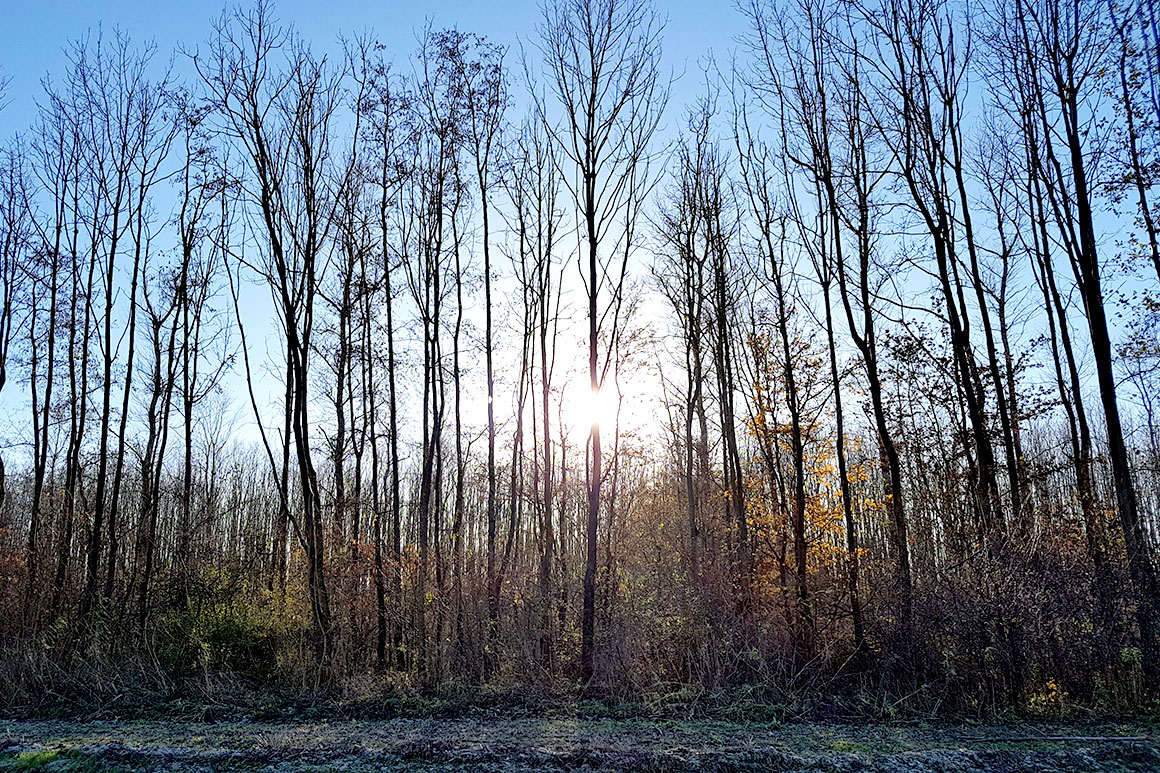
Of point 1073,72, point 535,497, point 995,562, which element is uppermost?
point 1073,72

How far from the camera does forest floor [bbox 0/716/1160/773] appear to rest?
5.78 metres

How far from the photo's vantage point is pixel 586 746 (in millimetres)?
6223

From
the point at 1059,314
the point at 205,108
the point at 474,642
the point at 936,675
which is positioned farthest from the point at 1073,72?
the point at 205,108

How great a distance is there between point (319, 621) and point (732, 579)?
5955 millimetres

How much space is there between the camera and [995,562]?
8.12 metres

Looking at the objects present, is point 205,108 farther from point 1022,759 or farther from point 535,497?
point 1022,759

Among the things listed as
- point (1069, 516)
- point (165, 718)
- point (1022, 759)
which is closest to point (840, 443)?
point (1069, 516)

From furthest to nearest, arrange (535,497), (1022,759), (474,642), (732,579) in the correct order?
(535,497)
(732,579)
(474,642)
(1022,759)

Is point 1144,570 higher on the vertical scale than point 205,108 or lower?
lower

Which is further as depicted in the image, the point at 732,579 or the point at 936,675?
the point at 732,579

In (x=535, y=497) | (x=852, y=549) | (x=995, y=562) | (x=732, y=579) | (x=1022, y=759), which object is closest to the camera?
(x=1022, y=759)

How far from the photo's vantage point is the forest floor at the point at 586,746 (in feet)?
19.0

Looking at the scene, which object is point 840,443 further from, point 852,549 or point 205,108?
point 205,108

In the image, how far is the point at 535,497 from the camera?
43.4ft
